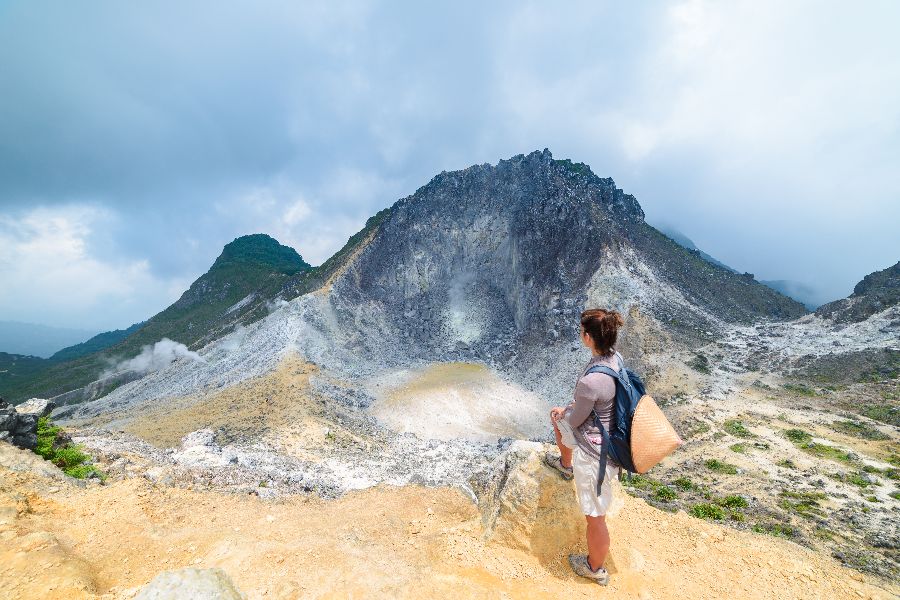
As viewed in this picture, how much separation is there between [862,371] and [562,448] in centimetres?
3756

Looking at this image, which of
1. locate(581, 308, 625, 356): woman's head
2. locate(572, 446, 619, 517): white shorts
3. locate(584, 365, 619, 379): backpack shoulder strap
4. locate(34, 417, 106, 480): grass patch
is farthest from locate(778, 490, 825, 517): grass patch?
locate(34, 417, 106, 480): grass patch

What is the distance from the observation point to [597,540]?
5809mm

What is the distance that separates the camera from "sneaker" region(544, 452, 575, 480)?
7.29 meters

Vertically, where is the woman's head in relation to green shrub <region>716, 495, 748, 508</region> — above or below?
above

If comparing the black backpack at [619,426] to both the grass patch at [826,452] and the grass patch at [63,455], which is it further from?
the grass patch at [826,452]

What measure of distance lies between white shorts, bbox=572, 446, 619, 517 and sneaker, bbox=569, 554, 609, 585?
3.41ft

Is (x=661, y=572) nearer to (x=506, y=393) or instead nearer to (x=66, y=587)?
(x=66, y=587)

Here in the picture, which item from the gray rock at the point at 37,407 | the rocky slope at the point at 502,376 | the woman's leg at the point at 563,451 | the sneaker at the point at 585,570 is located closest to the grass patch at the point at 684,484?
the rocky slope at the point at 502,376

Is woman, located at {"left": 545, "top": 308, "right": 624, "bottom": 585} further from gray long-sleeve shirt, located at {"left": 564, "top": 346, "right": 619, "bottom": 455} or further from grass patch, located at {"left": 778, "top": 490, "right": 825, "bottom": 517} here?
grass patch, located at {"left": 778, "top": 490, "right": 825, "bottom": 517}

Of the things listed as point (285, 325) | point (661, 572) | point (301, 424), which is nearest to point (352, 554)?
point (661, 572)

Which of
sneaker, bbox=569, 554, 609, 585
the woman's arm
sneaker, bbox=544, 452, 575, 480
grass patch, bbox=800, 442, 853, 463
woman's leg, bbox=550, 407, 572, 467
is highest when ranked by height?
the woman's arm

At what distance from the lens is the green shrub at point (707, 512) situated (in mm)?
10750

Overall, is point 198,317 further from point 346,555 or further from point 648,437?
point 648,437

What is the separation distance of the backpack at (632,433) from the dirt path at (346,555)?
2.24 m
